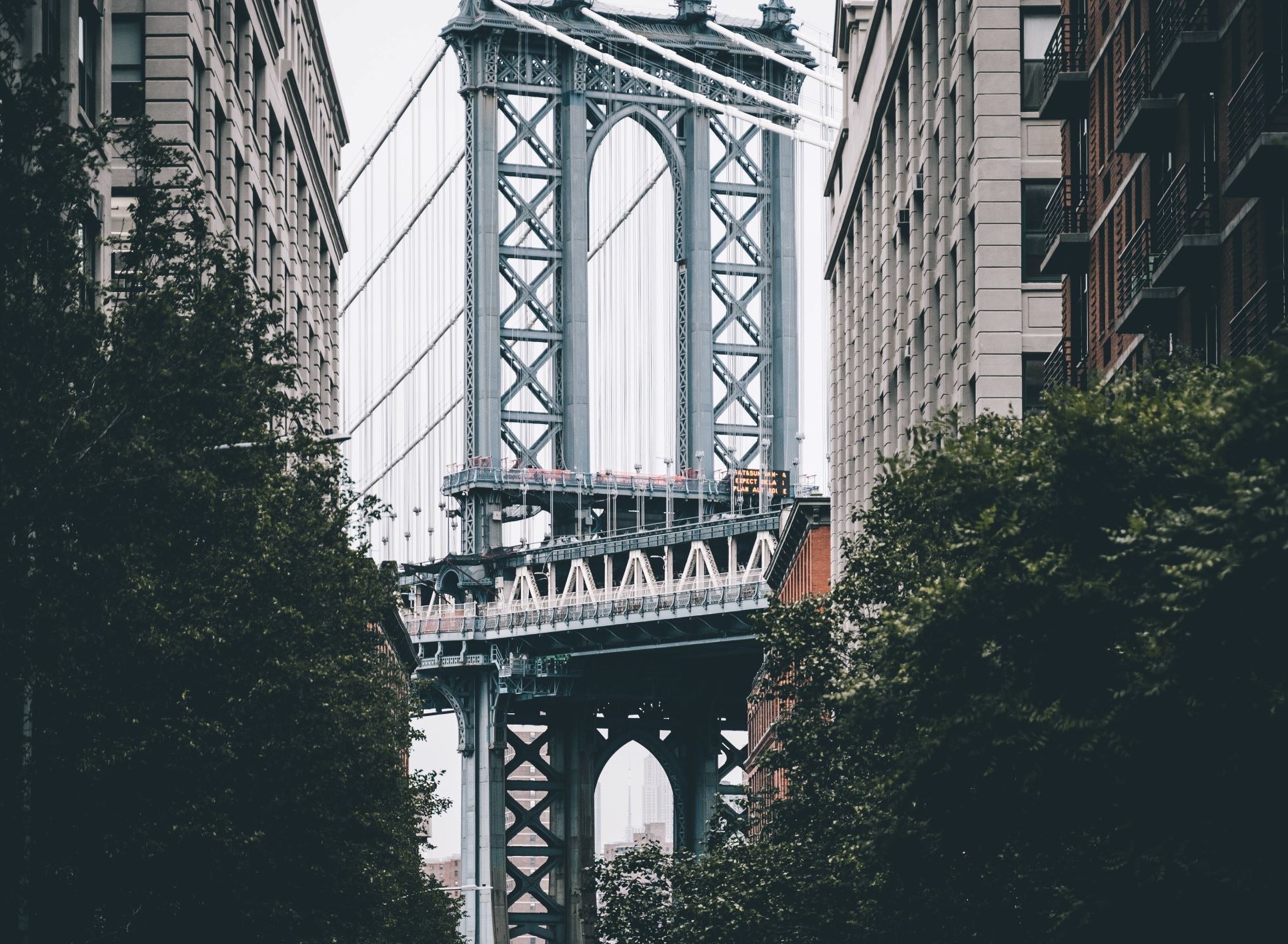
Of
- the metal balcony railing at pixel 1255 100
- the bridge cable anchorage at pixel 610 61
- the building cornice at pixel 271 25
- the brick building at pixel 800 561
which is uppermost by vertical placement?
the bridge cable anchorage at pixel 610 61

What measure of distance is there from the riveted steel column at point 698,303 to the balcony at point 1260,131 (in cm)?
13074

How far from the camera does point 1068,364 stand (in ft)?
168

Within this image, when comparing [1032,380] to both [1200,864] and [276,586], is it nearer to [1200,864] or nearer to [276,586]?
[276,586]

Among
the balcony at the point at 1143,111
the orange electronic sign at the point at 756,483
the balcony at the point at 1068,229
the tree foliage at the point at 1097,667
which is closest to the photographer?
the tree foliage at the point at 1097,667

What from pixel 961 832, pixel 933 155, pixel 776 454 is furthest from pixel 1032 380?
pixel 776 454

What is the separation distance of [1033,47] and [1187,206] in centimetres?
1908

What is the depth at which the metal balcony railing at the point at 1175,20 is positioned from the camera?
126 ft

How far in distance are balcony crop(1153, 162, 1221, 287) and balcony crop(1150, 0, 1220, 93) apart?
122 cm

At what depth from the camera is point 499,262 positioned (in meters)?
176

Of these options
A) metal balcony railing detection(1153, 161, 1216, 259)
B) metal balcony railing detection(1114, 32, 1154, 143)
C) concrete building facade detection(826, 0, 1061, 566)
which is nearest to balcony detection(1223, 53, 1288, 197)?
metal balcony railing detection(1153, 161, 1216, 259)

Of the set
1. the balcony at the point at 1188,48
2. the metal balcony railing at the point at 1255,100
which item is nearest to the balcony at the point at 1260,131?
the metal balcony railing at the point at 1255,100

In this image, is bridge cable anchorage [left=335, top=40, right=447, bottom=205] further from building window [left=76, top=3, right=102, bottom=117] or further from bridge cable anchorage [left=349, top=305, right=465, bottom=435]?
building window [left=76, top=3, right=102, bottom=117]

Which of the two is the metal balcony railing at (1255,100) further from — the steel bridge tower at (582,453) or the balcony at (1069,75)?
the steel bridge tower at (582,453)

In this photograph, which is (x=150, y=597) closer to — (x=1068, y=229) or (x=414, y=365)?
(x=1068, y=229)
